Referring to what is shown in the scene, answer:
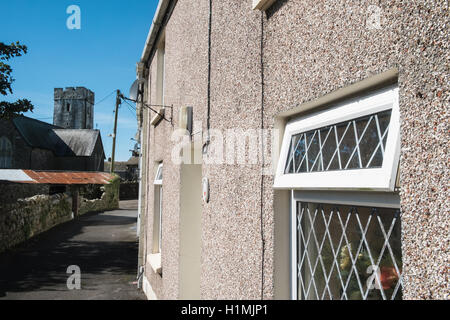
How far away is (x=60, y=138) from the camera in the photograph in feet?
152

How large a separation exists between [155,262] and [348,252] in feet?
17.6

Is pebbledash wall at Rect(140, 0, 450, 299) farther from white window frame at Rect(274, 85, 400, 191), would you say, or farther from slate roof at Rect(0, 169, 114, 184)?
slate roof at Rect(0, 169, 114, 184)

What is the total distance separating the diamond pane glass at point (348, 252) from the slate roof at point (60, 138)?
4339cm

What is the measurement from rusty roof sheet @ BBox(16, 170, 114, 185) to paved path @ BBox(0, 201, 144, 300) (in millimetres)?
7662

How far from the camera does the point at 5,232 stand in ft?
41.0

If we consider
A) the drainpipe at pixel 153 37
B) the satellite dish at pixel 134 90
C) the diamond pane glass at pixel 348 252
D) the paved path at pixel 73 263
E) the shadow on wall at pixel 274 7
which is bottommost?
the paved path at pixel 73 263

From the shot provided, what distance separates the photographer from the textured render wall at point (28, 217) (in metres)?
12.6

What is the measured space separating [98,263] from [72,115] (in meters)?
61.0

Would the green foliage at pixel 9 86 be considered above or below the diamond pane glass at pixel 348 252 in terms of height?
above

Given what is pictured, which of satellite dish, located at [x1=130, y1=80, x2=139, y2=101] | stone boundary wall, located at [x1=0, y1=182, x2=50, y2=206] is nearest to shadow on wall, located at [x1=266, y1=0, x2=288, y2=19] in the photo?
satellite dish, located at [x1=130, y1=80, x2=139, y2=101]

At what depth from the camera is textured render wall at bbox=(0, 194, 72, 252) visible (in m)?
12.6

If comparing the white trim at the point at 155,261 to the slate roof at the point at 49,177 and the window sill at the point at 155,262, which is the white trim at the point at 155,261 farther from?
the slate roof at the point at 49,177

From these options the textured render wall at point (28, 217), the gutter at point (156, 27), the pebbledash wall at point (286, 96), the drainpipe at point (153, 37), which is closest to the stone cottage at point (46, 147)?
the textured render wall at point (28, 217)
